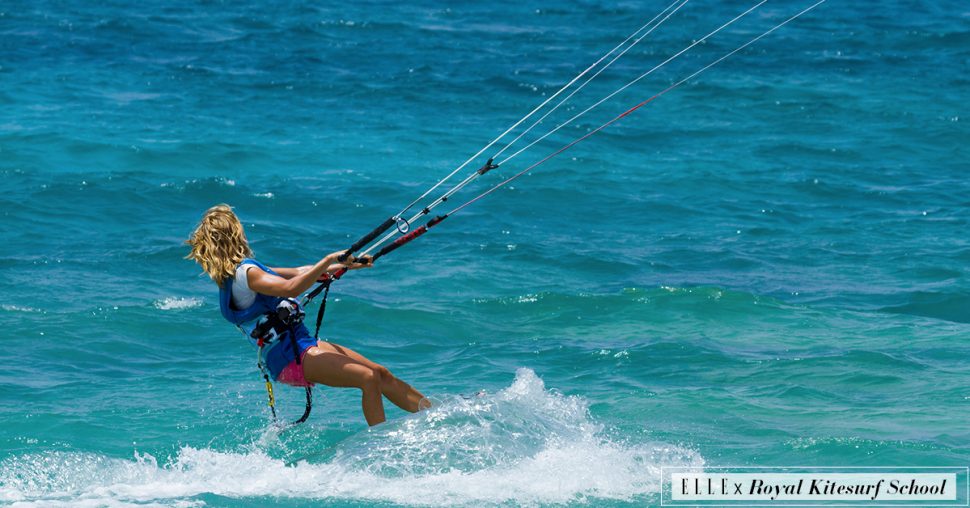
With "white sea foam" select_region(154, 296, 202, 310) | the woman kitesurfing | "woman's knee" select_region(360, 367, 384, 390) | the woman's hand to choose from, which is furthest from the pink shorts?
"white sea foam" select_region(154, 296, 202, 310)

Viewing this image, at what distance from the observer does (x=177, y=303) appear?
42.4ft

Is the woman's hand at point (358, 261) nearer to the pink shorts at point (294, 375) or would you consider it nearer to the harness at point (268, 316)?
the harness at point (268, 316)

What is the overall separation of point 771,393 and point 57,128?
13.8 meters

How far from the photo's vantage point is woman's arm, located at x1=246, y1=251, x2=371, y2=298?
25.1ft

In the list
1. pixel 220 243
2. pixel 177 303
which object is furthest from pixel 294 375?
pixel 177 303

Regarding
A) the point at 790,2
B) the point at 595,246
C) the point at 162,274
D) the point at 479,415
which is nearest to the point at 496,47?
the point at 790,2

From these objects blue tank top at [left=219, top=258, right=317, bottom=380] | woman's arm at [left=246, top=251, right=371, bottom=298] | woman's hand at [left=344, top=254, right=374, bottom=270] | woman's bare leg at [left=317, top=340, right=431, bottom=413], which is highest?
woman's hand at [left=344, top=254, right=374, bottom=270]

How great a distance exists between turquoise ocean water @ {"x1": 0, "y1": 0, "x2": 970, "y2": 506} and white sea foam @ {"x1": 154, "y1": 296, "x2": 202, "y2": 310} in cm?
4

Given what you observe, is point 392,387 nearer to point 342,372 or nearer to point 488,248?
point 342,372

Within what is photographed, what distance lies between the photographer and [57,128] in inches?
806

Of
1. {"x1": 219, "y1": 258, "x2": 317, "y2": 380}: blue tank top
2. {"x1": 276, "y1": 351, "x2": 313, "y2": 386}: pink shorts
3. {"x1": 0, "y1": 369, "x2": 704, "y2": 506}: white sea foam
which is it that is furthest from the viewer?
{"x1": 276, "y1": 351, "x2": 313, "y2": 386}: pink shorts

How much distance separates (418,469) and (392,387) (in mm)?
724

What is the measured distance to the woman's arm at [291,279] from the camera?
25.1ft

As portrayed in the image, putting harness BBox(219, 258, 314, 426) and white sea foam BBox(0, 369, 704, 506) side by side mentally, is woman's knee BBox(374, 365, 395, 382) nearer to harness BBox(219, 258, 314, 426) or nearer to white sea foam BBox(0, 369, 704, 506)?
white sea foam BBox(0, 369, 704, 506)
